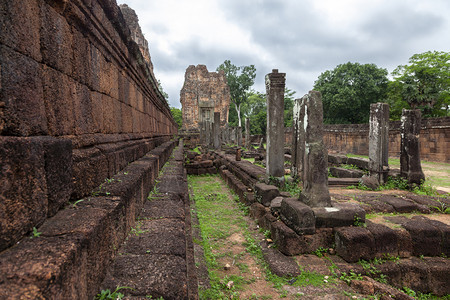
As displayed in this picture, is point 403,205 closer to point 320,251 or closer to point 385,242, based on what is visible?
point 385,242

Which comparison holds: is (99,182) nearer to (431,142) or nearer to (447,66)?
(431,142)

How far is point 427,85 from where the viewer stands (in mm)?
21891

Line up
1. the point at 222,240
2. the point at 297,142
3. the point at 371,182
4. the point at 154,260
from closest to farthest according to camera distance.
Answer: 1. the point at 154,260
2. the point at 222,240
3. the point at 371,182
4. the point at 297,142

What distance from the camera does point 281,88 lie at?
19.1 feet

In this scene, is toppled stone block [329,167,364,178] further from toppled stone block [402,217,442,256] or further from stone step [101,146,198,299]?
stone step [101,146,198,299]

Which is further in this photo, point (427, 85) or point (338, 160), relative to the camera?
point (427, 85)

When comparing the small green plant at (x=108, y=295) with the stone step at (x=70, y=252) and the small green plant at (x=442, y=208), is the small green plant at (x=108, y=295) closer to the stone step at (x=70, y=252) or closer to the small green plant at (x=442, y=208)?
the stone step at (x=70, y=252)

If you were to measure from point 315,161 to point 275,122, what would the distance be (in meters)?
2.33

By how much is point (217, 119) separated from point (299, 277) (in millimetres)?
12499

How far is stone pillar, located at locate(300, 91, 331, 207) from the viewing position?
3623 millimetres

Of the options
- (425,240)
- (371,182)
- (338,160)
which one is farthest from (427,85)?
(425,240)

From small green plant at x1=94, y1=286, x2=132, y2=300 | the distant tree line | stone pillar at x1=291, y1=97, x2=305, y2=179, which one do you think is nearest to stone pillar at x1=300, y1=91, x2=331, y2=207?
stone pillar at x1=291, y1=97, x2=305, y2=179

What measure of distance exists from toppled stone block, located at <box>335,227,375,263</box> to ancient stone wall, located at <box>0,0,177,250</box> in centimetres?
301

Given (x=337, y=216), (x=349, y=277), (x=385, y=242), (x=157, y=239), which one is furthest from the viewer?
(x=337, y=216)
